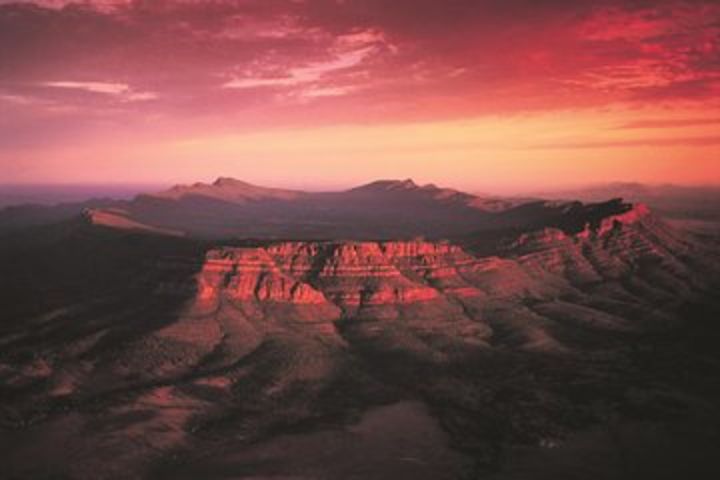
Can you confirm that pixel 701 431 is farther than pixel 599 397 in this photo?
No

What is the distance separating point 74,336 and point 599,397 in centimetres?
10741

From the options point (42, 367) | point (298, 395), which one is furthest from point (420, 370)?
point (42, 367)

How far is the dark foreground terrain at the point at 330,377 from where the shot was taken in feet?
353

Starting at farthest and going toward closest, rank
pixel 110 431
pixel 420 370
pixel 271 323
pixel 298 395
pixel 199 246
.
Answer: pixel 199 246
pixel 271 323
pixel 420 370
pixel 298 395
pixel 110 431

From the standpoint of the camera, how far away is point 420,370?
14738cm

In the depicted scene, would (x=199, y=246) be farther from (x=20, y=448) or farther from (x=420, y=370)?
(x=20, y=448)

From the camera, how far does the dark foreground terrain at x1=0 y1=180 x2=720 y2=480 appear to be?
107625 mm

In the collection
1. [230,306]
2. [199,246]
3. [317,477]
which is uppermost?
[199,246]

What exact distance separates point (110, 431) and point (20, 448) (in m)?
12.8

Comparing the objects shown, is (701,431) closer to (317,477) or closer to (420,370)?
Answer: (420,370)

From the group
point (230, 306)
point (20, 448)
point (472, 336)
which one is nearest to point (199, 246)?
point (230, 306)

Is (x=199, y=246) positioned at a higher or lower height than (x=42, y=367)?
Answer: higher

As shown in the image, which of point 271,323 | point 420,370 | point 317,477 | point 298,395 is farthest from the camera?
point 271,323

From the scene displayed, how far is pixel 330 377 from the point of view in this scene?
467 ft
